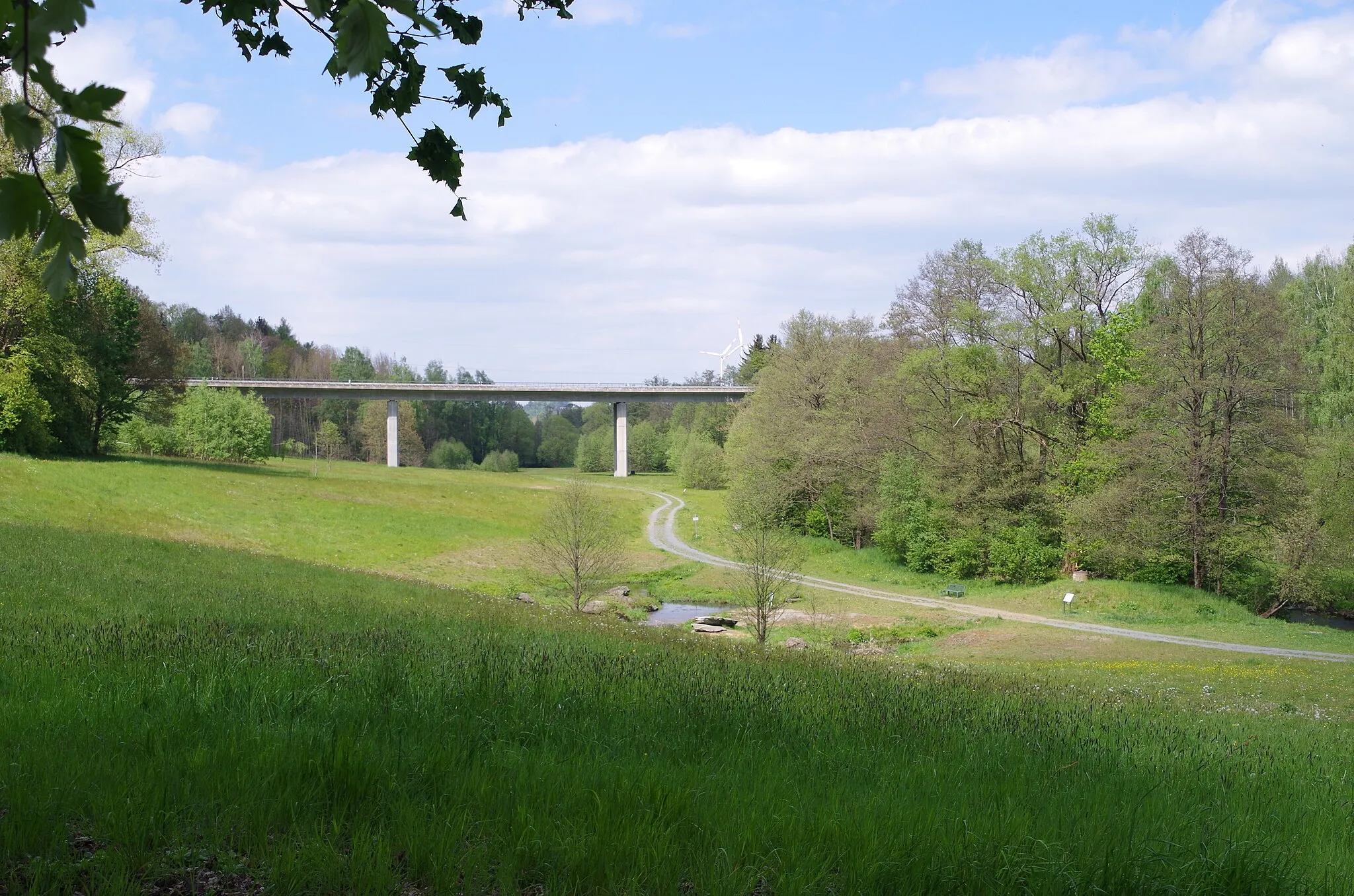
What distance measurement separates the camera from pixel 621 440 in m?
131

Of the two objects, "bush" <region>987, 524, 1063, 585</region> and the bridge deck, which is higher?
the bridge deck

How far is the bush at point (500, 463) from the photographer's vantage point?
503 feet

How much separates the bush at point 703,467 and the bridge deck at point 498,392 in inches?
273

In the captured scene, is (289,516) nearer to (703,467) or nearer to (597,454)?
(703,467)

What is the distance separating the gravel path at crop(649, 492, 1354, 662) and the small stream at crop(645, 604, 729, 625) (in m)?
6.25

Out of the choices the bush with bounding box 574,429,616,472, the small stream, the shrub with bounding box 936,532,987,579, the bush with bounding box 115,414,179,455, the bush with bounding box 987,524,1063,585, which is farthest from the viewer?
the bush with bounding box 574,429,616,472

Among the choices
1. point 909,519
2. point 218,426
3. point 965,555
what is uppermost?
point 218,426

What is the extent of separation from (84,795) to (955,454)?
4756cm

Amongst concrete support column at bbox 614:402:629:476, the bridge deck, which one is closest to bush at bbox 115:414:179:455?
the bridge deck

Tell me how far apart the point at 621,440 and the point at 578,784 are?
4988 inches

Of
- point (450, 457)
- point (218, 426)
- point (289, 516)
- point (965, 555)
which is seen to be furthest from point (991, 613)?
point (450, 457)

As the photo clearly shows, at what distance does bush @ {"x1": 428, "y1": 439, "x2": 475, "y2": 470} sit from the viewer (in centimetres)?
14888

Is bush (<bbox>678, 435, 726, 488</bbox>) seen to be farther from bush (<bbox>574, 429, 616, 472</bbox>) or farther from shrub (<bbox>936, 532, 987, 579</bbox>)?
shrub (<bbox>936, 532, 987, 579</bbox>)

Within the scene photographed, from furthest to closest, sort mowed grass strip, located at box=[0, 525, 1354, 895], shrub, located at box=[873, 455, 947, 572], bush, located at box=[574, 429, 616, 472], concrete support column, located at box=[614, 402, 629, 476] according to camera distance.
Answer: bush, located at box=[574, 429, 616, 472] → concrete support column, located at box=[614, 402, 629, 476] → shrub, located at box=[873, 455, 947, 572] → mowed grass strip, located at box=[0, 525, 1354, 895]
